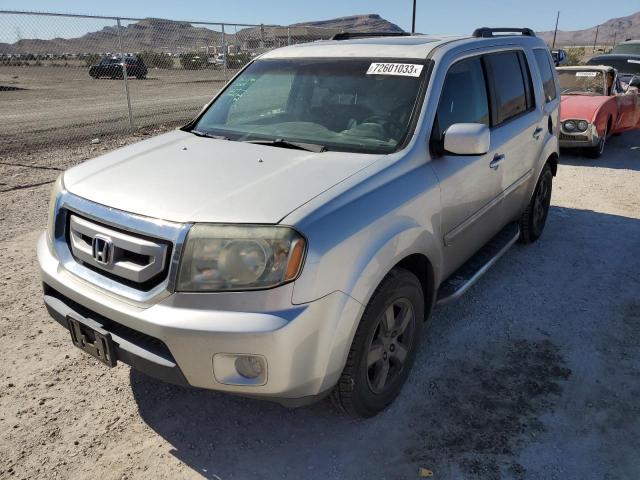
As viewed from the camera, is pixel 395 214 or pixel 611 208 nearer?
pixel 395 214

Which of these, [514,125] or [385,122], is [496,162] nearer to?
[514,125]

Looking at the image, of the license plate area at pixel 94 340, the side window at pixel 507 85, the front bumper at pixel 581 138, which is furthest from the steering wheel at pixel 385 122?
the front bumper at pixel 581 138

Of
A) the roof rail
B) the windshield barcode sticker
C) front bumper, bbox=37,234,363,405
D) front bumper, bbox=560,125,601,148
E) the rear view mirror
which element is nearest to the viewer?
front bumper, bbox=37,234,363,405

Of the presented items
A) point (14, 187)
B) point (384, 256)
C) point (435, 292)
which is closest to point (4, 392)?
point (384, 256)

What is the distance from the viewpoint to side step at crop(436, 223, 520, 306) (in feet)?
10.9

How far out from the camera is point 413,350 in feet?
9.92

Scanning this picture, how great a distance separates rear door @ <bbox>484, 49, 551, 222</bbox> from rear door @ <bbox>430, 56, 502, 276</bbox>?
6.0 inches

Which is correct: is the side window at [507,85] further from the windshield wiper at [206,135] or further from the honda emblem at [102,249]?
the honda emblem at [102,249]

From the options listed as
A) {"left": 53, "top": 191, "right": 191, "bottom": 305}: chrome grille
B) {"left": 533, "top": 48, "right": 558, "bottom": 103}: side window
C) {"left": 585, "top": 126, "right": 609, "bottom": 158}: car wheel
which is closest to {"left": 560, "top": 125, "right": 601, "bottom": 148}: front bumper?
{"left": 585, "top": 126, "right": 609, "bottom": 158}: car wheel

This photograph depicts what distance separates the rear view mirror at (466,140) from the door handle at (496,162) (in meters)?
0.80

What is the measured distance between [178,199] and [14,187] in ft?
19.4

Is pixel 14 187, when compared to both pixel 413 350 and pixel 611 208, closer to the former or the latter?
pixel 413 350

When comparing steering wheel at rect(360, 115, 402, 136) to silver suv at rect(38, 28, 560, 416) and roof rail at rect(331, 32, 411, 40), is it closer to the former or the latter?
silver suv at rect(38, 28, 560, 416)

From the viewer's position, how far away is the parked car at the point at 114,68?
17.6 metres
